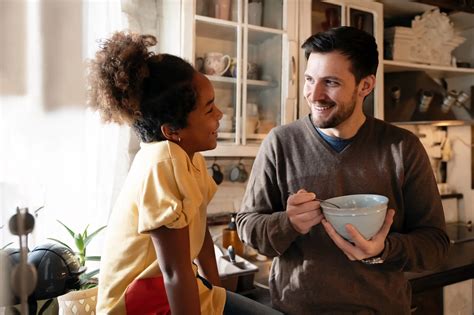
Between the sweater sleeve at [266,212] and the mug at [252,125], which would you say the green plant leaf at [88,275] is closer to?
the sweater sleeve at [266,212]

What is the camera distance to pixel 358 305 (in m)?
0.99

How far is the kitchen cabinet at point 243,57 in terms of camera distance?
158cm

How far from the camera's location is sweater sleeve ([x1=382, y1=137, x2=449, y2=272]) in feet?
3.14

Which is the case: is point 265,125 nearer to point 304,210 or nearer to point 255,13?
point 255,13

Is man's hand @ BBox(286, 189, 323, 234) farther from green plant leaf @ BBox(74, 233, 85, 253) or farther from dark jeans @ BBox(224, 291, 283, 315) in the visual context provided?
green plant leaf @ BBox(74, 233, 85, 253)

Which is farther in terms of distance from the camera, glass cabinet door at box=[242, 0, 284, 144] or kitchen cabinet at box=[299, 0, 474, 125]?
kitchen cabinet at box=[299, 0, 474, 125]

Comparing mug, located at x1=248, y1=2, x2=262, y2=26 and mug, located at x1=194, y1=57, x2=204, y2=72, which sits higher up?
mug, located at x1=248, y1=2, x2=262, y2=26

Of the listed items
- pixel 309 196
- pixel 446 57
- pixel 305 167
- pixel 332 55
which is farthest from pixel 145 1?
pixel 446 57

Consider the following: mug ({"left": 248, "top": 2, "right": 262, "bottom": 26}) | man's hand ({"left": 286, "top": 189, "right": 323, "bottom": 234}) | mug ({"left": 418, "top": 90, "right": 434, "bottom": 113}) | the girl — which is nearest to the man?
man's hand ({"left": 286, "top": 189, "right": 323, "bottom": 234})

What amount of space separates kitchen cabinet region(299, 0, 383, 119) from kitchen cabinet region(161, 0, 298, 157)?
46mm

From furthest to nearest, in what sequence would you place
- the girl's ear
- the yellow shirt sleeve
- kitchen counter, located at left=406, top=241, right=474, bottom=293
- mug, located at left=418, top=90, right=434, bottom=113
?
mug, located at left=418, top=90, right=434, bottom=113
kitchen counter, located at left=406, top=241, right=474, bottom=293
the girl's ear
the yellow shirt sleeve

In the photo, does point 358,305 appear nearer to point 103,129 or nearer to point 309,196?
point 309,196

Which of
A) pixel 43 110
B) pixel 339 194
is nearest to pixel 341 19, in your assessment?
pixel 339 194

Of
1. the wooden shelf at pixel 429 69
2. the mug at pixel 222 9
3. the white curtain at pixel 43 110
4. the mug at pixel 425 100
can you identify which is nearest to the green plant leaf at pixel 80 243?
the mug at pixel 222 9
